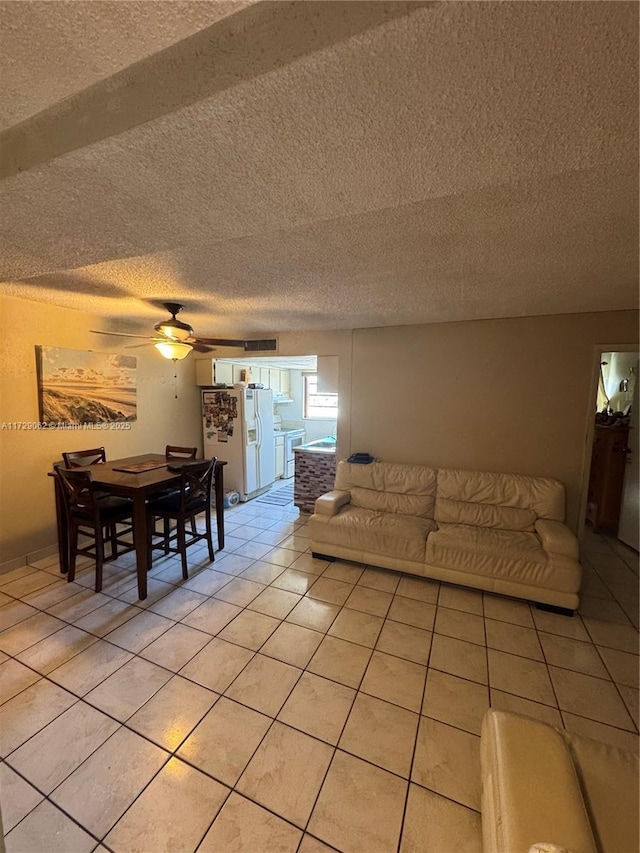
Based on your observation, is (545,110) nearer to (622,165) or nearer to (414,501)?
(622,165)

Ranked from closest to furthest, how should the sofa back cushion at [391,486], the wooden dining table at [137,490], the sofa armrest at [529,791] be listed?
the sofa armrest at [529,791] → the wooden dining table at [137,490] → the sofa back cushion at [391,486]

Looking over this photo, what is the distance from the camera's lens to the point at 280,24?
2.10ft

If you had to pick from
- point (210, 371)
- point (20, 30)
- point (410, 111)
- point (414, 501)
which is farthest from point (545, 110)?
point (210, 371)

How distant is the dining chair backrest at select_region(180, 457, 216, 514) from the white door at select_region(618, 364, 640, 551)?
425 cm

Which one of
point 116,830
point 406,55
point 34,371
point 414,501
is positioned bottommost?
point 116,830

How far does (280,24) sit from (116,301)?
2780 mm

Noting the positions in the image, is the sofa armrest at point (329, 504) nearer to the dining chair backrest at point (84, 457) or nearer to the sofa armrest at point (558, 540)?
the sofa armrest at point (558, 540)

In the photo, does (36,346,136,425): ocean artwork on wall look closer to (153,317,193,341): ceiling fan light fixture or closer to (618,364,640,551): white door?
(153,317,193,341): ceiling fan light fixture

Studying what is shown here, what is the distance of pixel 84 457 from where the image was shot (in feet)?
11.1

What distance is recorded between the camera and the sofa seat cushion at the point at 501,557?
242cm

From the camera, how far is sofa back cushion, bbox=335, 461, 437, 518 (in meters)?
3.33

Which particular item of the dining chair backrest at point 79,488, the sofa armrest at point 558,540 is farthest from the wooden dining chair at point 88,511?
the sofa armrest at point 558,540

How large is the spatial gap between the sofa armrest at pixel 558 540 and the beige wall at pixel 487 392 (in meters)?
0.63

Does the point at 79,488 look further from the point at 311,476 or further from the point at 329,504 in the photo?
the point at 311,476
